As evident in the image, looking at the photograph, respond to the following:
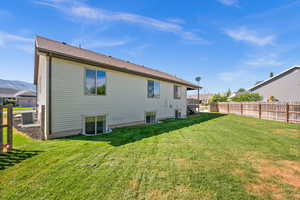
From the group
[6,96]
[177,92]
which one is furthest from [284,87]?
[6,96]

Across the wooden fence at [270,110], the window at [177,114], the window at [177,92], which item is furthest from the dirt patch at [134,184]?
the wooden fence at [270,110]

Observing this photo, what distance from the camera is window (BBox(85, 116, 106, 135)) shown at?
6281mm

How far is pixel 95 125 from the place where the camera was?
6555mm

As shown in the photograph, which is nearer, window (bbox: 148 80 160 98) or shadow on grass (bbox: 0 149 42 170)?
shadow on grass (bbox: 0 149 42 170)

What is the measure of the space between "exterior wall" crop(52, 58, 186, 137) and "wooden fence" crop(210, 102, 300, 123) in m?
10.1

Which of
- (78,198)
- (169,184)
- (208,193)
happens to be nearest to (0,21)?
(78,198)

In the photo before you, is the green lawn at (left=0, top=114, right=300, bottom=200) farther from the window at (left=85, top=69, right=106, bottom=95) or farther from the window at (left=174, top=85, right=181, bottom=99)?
the window at (left=174, top=85, right=181, bottom=99)

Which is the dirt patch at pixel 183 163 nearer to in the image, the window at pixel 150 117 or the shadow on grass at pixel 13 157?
the shadow on grass at pixel 13 157

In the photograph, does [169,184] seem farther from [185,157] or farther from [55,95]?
[55,95]

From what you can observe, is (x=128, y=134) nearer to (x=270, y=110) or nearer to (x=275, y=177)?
(x=275, y=177)

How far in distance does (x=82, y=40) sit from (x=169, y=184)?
36.8ft

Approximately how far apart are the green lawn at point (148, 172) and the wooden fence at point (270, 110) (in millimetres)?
8664

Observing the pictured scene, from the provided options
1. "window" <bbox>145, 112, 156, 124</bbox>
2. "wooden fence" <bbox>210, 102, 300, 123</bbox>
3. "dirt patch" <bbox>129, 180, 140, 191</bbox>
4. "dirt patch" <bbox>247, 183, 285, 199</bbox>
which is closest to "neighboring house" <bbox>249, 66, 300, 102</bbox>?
"wooden fence" <bbox>210, 102, 300, 123</bbox>

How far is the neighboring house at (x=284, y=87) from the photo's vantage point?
17.8 meters
